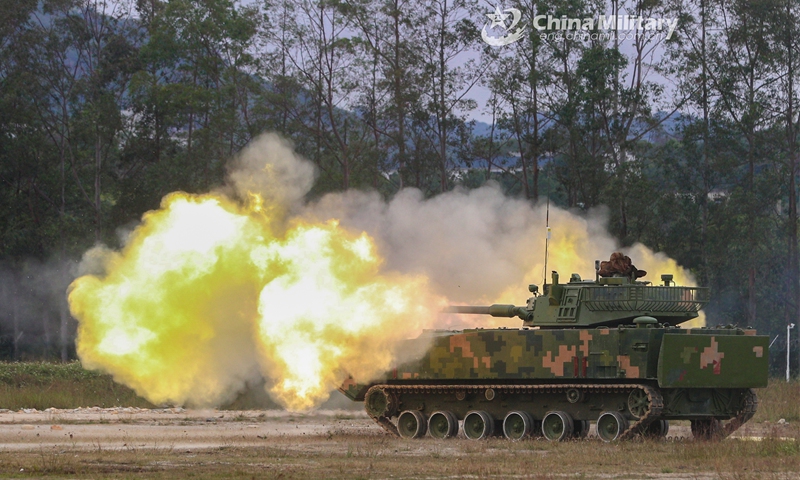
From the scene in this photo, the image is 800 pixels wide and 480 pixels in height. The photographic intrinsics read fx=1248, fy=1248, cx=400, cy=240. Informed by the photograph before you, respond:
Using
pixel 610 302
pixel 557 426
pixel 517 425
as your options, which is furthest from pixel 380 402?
pixel 610 302

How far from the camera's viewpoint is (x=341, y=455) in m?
21.7

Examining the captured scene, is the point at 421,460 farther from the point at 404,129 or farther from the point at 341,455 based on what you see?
the point at 404,129

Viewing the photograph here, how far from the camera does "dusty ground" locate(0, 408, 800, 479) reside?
18.7m

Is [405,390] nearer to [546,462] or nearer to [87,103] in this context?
[546,462]

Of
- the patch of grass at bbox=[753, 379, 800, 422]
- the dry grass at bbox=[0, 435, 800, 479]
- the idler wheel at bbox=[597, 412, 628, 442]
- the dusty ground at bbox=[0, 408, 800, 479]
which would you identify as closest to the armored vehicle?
the idler wheel at bbox=[597, 412, 628, 442]

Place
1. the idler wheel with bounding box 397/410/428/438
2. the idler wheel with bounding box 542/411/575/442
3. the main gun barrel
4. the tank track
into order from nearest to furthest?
1. the tank track
2. the idler wheel with bounding box 542/411/575/442
3. the idler wheel with bounding box 397/410/428/438
4. the main gun barrel

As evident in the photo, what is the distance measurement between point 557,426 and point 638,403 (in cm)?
196

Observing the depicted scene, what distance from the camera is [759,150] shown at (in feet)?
208

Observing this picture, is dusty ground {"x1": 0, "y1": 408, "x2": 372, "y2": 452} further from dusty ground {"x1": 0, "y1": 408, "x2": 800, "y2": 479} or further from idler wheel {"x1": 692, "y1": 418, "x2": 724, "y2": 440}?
idler wheel {"x1": 692, "y1": 418, "x2": 724, "y2": 440}

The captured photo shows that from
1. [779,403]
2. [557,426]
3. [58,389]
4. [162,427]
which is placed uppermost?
[557,426]

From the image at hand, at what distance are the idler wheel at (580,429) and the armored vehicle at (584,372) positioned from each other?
0.03 meters

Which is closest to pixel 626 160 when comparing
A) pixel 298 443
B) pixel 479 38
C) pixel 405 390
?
pixel 479 38

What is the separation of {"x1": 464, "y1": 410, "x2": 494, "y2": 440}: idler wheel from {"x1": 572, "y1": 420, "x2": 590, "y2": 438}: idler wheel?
179 cm

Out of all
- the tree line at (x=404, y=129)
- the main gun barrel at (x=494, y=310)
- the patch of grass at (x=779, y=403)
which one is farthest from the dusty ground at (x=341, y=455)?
the tree line at (x=404, y=129)
